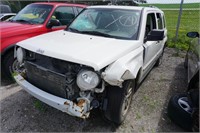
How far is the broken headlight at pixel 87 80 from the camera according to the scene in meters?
2.22

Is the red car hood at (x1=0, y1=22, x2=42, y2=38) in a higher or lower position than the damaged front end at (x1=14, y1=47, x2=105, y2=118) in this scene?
higher

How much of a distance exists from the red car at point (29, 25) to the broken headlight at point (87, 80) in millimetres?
2475

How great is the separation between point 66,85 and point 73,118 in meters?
0.92

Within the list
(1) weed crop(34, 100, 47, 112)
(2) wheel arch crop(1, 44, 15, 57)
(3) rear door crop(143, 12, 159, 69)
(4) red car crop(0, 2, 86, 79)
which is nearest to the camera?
(1) weed crop(34, 100, 47, 112)

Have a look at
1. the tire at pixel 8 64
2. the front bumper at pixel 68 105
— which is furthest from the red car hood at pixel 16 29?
the front bumper at pixel 68 105

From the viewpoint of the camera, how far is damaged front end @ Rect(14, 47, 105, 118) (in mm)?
2248

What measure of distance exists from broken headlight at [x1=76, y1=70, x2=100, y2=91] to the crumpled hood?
0.15m

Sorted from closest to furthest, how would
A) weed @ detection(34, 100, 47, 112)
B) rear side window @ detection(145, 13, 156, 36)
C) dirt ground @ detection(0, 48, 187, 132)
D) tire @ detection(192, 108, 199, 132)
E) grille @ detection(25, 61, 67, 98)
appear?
grille @ detection(25, 61, 67, 98), tire @ detection(192, 108, 199, 132), dirt ground @ detection(0, 48, 187, 132), weed @ detection(34, 100, 47, 112), rear side window @ detection(145, 13, 156, 36)

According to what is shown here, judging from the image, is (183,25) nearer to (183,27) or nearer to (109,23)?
(183,27)

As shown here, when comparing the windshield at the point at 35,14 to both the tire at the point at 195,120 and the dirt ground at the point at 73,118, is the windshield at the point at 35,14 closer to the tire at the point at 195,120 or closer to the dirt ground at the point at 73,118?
the dirt ground at the point at 73,118

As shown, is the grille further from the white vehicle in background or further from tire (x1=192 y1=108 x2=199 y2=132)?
tire (x1=192 y1=108 x2=199 y2=132)

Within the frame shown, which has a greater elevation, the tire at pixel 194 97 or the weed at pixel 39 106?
the tire at pixel 194 97

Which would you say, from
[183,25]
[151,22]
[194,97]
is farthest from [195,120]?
[183,25]

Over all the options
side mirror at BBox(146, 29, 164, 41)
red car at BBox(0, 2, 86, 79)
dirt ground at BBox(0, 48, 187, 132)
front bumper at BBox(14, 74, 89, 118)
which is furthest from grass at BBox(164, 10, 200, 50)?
front bumper at BBox(14, 74, 89, 118)
